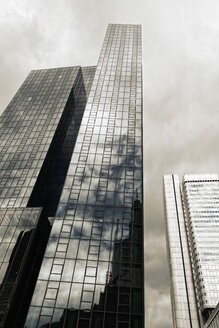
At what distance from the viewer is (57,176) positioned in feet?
264

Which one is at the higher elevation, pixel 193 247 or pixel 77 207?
pixel 193 247

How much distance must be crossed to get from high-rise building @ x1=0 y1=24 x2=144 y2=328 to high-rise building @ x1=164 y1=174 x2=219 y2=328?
80.7 m

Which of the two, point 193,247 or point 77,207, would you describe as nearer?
point 77,207

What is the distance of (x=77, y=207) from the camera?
4622 centimetres

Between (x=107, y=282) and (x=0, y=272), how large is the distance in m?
19.1

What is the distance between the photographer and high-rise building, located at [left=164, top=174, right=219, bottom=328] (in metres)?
113

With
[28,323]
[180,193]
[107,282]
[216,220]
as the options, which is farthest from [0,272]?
[180,193]

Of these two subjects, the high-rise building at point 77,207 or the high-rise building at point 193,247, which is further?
the high-rise building at point 193,247

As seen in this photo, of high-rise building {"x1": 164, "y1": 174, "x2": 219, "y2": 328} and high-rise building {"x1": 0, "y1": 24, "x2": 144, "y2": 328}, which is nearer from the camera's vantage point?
high-rise building {"x1": 0, "y1": 24, "x2": 144, "y2": 328}

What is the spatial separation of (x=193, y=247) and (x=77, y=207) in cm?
9906

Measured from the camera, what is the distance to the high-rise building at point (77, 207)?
3459 cm

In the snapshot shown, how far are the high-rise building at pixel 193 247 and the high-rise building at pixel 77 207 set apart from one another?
265 ft

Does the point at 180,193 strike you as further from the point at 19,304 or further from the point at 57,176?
the point at 19,304

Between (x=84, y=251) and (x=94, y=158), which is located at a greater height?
(x=94, y=158)
